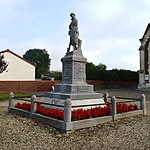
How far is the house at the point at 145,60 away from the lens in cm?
3372

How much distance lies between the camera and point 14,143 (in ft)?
22.9

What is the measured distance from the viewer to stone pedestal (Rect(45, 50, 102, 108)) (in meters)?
11.3

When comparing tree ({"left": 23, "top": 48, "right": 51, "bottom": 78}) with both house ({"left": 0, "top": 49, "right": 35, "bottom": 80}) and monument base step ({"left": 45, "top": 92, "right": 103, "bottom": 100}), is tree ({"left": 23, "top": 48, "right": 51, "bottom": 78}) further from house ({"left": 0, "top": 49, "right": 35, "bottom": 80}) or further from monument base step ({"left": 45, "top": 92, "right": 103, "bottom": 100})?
monument base step ({"left": 45, "top": 92, "right": 103, "bottom": 100})

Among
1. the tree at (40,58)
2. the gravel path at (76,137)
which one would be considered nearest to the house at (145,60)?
the gravel path at (76,137)

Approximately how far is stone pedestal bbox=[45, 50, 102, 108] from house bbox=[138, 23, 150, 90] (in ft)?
77.8

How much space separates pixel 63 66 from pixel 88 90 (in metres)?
2.13

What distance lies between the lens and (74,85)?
451 inches

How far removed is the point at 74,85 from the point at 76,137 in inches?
162

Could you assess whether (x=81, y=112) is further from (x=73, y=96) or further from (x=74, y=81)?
(x=74, y=81)

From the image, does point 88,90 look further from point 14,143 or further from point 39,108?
point 14,143

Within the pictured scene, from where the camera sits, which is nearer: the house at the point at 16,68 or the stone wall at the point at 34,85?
the stone wall at the point at 34,85

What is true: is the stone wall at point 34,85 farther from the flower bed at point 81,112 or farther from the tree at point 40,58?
the tree at point 40,58

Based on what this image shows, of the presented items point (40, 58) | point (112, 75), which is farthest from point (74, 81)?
point (40, 58)

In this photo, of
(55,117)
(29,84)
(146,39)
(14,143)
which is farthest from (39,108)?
(146,39)
